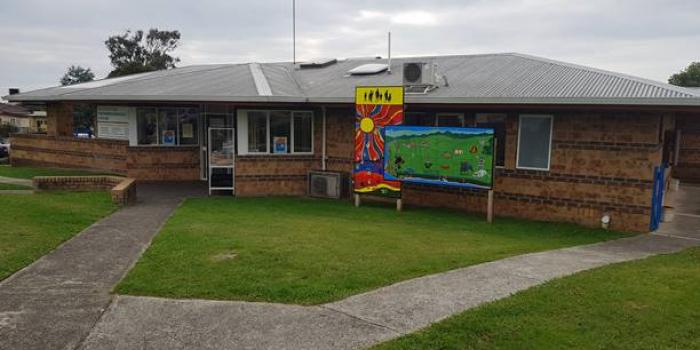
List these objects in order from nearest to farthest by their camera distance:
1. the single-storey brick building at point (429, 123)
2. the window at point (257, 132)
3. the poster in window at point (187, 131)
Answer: the single-storey brick building at point (429, 123)
the window at point (257, 132)
the poster in window at point (187, 131)

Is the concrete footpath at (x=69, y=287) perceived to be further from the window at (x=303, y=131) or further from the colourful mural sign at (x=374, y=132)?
the window at (x=303, y=131)

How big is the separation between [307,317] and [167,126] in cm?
1362

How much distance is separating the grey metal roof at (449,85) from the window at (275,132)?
71cm

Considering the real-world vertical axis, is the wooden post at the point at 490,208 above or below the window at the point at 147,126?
below

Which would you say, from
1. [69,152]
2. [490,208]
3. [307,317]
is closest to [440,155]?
[490,208]

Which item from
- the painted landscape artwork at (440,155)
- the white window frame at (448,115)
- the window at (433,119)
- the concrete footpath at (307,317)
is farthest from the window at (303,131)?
the concrete footpath at (307,317)

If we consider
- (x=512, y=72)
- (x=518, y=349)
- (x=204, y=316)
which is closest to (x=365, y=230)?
(x=204, y=316)

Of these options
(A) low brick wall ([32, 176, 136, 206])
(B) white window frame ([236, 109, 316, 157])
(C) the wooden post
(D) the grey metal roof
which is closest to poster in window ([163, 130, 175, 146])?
(D) the grey metal roof

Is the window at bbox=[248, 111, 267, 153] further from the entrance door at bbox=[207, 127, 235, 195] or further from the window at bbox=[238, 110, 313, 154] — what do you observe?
the entrance door at bbox=[207, 127, 235, 195]

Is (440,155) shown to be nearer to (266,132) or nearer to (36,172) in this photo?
(266,132)

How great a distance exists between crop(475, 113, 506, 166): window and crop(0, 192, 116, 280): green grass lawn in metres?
8.60

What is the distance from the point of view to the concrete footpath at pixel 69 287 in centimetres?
503

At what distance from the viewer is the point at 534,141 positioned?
473 inches

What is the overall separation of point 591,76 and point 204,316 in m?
10.9
